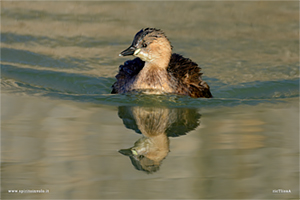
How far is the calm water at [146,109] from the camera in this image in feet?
19.1

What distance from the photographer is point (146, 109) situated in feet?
27.6

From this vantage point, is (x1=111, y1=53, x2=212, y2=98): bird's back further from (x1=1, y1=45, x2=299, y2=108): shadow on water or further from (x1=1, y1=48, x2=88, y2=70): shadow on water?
(x1=1, y1=48, x2=88, y2=70): shadow on water

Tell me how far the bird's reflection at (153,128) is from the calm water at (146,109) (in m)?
0.02

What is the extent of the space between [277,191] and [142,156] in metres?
1.62

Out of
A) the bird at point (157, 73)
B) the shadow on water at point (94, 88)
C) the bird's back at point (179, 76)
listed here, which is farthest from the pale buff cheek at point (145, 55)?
the shadow on water at point (94, 88)

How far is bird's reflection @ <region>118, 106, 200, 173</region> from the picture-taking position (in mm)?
6395

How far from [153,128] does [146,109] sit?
103 centimetres

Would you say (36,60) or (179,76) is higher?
(36,60)

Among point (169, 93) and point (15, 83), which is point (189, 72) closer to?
point (169, 93)

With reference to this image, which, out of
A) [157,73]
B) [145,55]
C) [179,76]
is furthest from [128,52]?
[179,76]

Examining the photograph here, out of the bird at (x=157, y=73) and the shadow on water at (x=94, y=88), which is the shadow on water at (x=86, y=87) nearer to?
the shadow on water at (x=94, y=88)

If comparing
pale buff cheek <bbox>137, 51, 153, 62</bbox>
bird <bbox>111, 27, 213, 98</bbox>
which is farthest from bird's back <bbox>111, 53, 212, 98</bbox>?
pale buff cheek <bbox>137, 51, 153, 62</bbox>

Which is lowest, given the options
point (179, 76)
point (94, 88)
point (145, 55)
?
point (94, 88)

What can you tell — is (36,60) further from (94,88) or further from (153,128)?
(153,128)
